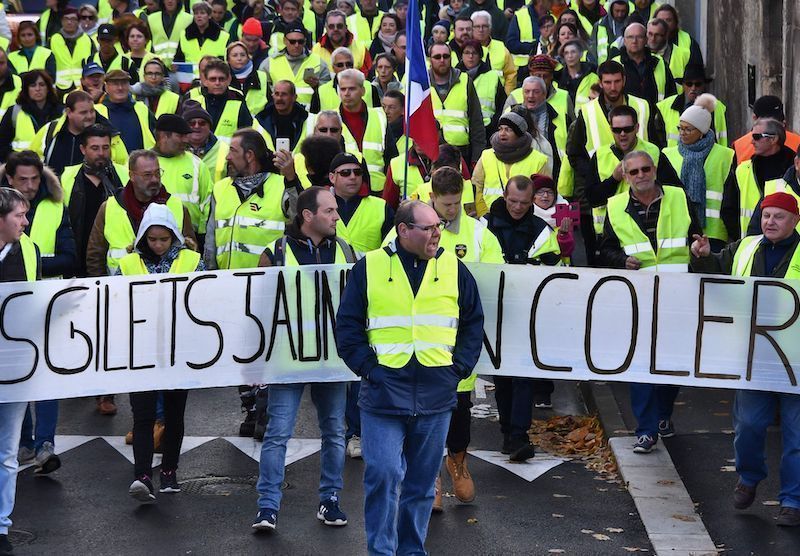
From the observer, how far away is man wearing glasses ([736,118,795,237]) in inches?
477

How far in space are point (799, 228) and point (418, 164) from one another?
3726 millimetres

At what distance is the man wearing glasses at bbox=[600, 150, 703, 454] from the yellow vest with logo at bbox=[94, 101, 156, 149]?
5.28 m

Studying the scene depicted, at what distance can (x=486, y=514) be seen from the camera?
991 cm

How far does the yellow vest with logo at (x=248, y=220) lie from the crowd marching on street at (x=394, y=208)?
0.02m

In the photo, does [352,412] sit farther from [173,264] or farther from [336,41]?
[336,41]

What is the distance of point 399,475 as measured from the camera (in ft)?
27.8

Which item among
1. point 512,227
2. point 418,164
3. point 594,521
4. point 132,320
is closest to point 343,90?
point 418,164

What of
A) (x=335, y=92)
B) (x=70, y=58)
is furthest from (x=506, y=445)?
(x=70, y=58)

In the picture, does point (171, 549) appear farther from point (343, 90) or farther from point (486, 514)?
point (343, 90)

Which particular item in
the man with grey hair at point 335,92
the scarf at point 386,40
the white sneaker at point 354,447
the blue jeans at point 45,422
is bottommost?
the white sneaker at point 354,447

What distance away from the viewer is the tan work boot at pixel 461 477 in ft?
32.9

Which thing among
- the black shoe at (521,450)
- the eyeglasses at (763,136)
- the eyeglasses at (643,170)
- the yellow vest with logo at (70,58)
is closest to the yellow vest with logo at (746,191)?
the eyeglasses at (763,136)

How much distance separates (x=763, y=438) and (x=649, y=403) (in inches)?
49.9

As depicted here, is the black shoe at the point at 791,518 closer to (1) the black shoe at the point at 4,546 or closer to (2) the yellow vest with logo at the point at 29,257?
(1) the black shoe at the point at 4,546
